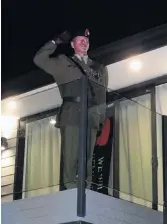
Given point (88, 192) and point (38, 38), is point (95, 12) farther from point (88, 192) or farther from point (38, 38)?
point (88, 192)

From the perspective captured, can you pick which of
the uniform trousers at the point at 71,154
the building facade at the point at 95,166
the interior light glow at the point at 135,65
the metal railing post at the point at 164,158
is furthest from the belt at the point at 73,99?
the interior light glow at the point at 135,65

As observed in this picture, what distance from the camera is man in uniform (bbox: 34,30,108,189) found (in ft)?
12.0

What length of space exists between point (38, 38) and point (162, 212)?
104 inches

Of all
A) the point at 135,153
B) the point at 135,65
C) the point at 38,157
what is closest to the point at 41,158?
the point at 38,157

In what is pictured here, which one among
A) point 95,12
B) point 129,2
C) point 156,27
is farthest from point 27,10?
point 156,27

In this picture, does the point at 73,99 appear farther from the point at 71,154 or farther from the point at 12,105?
the point at 12,105

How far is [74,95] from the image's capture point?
3795 millimetres

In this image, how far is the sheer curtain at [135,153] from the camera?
4.01 m

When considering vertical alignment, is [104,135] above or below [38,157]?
above

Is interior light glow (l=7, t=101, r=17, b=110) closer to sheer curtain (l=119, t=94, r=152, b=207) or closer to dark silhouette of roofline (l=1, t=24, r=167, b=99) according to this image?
sheer curtain (l=119, t=94, r=152, b=207)

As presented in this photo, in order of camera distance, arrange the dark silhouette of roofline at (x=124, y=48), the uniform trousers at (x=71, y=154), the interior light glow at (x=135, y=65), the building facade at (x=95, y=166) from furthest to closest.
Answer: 1. the interior light glow at (x=135, y=65)
2. the dark silhouette of roofline at (x=124, y=48)
3. the building facade at (x=95, y=166)
4. the uniform trousers at (x=71, y=154)

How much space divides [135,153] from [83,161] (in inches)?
28.6

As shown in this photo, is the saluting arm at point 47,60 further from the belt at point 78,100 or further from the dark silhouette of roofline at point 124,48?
the dark silhouette of roofline at point 124,48

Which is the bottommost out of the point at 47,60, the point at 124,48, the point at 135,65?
the point at 47,60
